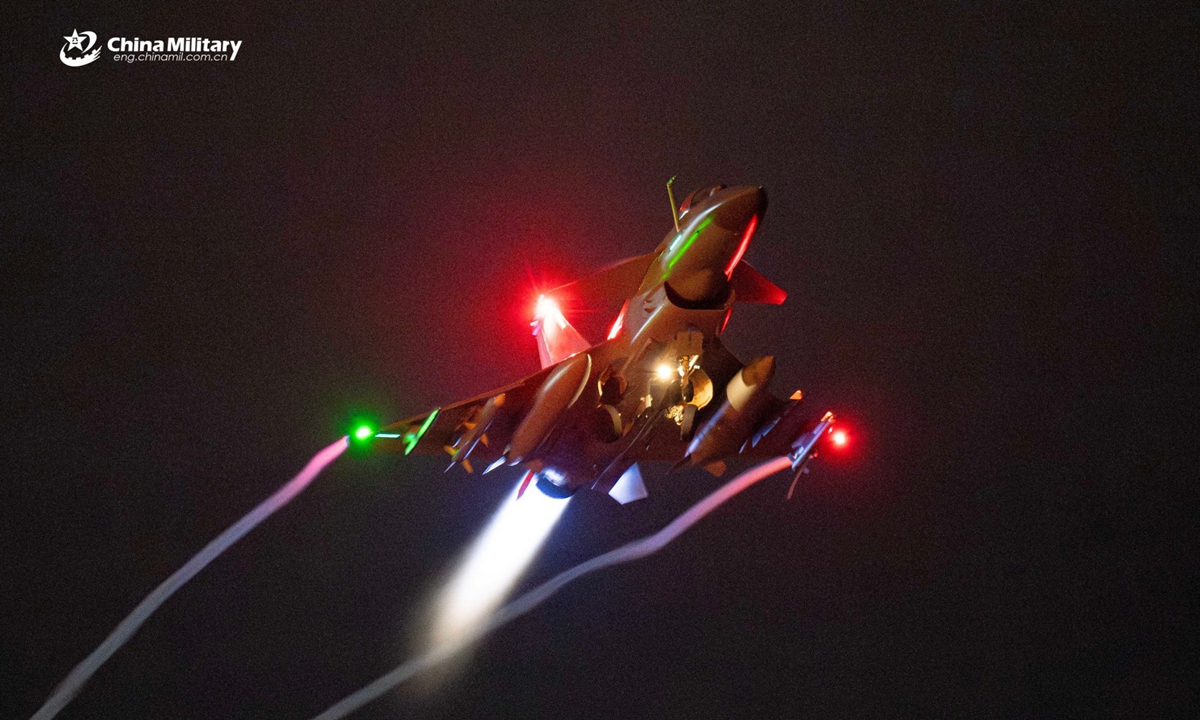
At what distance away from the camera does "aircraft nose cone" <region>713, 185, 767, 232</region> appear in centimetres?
1152

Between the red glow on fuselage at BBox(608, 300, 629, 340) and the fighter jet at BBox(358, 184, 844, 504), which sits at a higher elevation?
the red glow on fuselage at BBox(608, 300, 629, 340)

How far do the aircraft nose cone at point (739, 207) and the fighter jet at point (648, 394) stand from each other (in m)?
0.01

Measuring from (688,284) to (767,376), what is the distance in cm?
156

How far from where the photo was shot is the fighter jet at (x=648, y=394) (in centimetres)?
1180

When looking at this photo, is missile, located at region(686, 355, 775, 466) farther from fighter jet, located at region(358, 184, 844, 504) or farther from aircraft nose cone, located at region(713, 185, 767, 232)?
aircraft nose cone, located at region(713, 185, 767, 232)

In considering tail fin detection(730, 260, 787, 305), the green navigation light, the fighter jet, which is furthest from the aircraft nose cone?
tail fin detection(730, 260, 787, 305)

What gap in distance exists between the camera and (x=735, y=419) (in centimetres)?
1303

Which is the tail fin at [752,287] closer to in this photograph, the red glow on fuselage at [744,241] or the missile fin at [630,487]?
the red glow on fuselage at [744,241]

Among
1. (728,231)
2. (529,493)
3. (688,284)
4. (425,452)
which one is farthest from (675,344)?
(529,493)

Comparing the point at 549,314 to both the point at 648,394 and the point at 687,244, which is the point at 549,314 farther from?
the point at 687,244

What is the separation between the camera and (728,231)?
38.1ft

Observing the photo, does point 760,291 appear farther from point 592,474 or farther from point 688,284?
point 592,474

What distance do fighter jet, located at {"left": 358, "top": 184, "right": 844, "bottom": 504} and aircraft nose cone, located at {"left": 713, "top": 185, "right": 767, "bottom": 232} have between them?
13 millimetres

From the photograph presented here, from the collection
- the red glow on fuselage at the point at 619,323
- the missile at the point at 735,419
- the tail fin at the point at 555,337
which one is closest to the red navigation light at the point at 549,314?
the tail fin at the point at 555,337
